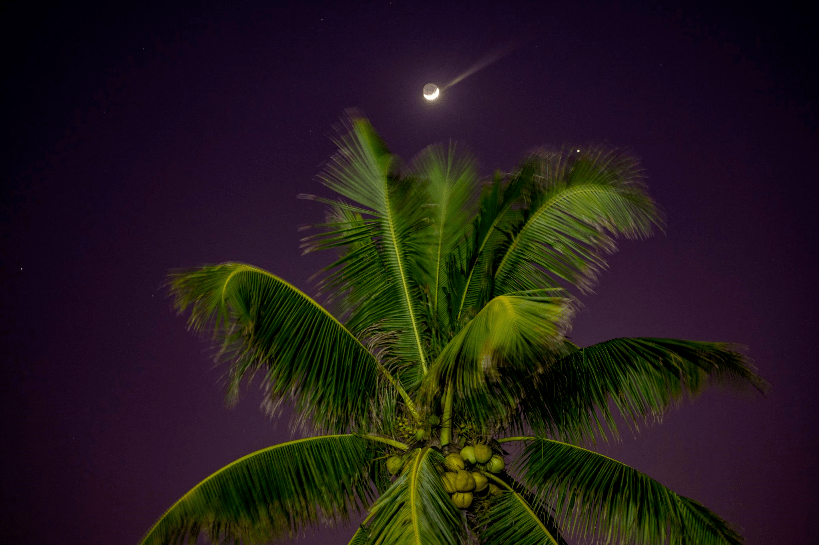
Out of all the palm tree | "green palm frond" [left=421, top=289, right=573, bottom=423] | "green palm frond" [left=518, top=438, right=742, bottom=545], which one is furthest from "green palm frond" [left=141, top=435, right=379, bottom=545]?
"green palm frond" [left=518, top=438, right=742, bottom=545]

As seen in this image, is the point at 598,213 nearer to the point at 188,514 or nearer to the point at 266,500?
the point at 266,500

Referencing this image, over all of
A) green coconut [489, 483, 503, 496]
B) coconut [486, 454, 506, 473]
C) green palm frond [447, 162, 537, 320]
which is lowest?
green coconut [489, 483, 503, 496]

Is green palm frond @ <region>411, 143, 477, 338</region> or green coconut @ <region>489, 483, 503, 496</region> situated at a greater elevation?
green palm frond @ <region>411, 143, 477, 338</region>

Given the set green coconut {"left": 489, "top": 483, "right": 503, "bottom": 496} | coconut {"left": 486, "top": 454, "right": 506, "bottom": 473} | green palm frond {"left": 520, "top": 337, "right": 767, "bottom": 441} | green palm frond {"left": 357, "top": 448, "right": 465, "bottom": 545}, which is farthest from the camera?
green coconut {"left": 489, "top": 483, "right": 503, "bottom": 496}

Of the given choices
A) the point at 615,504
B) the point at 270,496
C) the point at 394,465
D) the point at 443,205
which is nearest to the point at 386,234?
the point at 443,205

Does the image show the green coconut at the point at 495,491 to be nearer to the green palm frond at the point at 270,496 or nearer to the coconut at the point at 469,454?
the coconut at the point at 469,454

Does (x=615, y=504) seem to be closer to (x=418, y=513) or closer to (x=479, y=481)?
(x=479, y=481)

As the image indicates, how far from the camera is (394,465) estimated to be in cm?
505

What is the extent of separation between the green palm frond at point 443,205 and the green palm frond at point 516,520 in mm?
1707

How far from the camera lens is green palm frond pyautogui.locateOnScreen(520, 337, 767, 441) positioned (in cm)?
449

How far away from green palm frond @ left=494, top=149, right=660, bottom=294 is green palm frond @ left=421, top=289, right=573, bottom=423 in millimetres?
1622

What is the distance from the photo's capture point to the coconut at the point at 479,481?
4.81 m

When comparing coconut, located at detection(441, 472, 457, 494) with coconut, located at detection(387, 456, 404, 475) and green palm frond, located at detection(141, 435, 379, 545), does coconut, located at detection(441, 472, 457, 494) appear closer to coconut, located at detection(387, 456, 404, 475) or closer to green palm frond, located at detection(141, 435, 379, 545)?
coconut, located at detection(387, 456, 404, 475)

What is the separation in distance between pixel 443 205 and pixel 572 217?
133 cm
